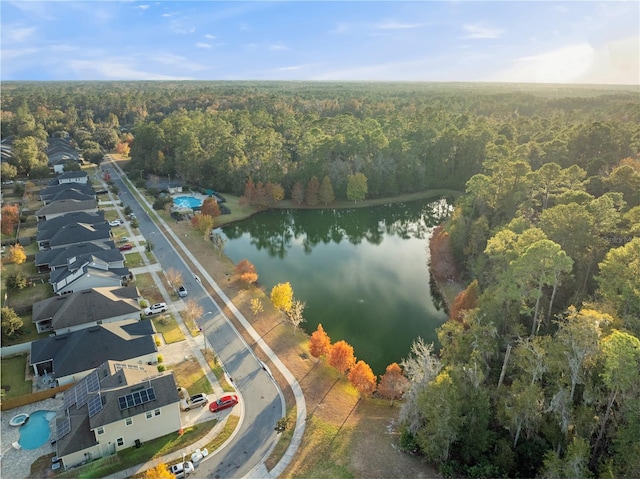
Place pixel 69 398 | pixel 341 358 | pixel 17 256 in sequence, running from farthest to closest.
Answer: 1. pixel 17 256
2. pixel 341 358
3. pixel 69 398

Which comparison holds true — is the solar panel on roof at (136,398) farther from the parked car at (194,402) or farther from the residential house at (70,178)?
the residential house at (70,178)

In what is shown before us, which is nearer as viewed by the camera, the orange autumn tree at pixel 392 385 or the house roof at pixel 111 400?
the house roof at pixel 111 400

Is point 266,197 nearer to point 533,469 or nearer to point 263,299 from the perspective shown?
point 263,299

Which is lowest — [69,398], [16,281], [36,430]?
[36,430]

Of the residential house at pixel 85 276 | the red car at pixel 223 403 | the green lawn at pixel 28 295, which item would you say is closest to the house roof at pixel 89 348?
the red car at pixel 223 403

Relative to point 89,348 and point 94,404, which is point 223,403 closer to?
point 94,404

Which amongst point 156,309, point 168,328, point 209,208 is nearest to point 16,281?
point 156,309
